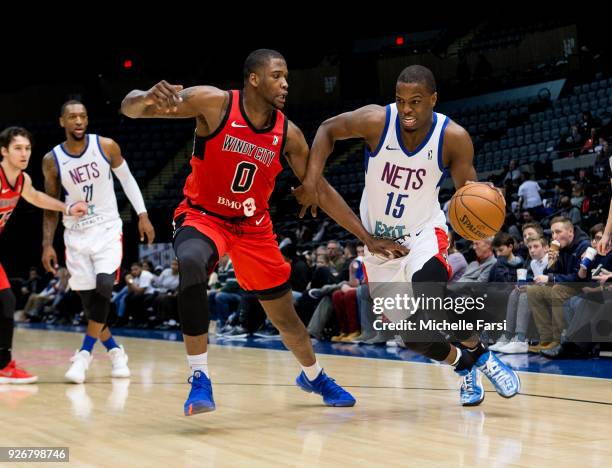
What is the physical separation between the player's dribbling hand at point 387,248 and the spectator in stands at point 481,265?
11.6 feet

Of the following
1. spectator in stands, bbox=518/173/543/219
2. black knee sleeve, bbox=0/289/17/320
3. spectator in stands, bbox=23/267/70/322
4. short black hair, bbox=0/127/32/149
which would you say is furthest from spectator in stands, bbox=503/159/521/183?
black knee sleeve, bbox=0/289/17/320

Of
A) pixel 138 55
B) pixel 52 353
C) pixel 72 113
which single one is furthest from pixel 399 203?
pixel 138 55

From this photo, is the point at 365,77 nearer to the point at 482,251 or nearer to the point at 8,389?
the point at 482,251

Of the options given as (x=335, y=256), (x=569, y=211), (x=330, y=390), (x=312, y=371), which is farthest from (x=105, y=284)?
(x=569, y=211)

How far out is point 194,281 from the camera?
3.90 metres

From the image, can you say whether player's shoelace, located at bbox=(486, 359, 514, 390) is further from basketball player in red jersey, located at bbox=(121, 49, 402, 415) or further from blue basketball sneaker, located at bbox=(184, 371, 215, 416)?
blue basketball sneaker, located at bbox=(184, 371, 215, 416)

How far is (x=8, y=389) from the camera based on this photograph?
18.5 ft

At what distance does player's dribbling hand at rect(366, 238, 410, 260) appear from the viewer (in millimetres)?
4469

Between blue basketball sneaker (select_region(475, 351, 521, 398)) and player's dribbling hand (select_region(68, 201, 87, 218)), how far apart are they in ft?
10.6

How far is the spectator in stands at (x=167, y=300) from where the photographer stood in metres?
13.2

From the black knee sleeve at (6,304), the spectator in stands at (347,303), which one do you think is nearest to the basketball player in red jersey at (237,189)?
the black knee sleeve at (6,304)

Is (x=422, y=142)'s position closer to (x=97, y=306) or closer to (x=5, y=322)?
(x=97, y=306)

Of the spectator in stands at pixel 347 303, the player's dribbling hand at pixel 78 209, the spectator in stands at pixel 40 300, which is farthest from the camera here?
the spectator in stands at pixel 40 300

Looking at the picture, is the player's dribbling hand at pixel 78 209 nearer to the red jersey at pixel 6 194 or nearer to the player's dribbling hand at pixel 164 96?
the red jersey at pixel 6 194
